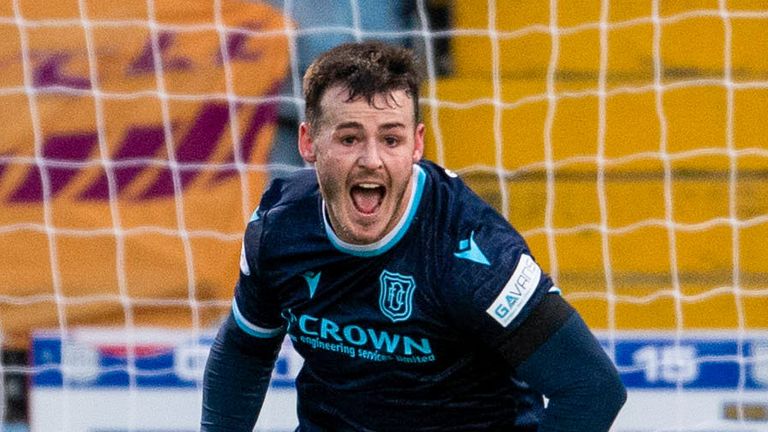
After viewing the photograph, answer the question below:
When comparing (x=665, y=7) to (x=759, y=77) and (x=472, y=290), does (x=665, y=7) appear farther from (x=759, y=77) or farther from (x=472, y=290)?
(x=472, y=290)

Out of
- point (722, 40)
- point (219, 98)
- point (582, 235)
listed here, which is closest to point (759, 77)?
point (722, 40)

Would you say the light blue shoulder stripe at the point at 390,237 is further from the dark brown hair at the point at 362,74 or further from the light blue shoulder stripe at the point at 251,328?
the light blue shoulder stripe at the point at 251,328

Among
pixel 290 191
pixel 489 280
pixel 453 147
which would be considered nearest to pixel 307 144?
pixel 290 191

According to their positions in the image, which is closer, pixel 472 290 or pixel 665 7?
pixel 472 290

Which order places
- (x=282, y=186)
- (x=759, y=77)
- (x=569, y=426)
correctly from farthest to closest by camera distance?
(x=759, y=77), (x=282, y=186), (x=569, y=426)

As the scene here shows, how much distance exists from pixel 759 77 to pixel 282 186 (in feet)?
6.72

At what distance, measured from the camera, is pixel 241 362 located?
2488 mm

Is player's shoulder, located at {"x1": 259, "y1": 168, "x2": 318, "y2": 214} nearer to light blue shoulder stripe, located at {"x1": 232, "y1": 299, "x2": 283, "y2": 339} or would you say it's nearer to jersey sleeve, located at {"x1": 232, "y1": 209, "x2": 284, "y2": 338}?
jersey sleeve, located at {"x1": 232, "y1": 209, "x2": 284, "y2": 338}

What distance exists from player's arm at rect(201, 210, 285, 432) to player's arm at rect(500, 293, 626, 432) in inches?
19.8

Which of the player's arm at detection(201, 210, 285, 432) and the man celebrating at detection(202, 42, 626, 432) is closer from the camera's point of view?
the man celebrating at detection(202, 42, 626, 432)

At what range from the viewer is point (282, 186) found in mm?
2414

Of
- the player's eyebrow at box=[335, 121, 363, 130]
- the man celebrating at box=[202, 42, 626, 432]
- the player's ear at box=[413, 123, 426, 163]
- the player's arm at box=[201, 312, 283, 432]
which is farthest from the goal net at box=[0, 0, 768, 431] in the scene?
the player's eyebrow at box=[335, 121, 363, 130]

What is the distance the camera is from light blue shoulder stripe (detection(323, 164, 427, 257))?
2.23 metres

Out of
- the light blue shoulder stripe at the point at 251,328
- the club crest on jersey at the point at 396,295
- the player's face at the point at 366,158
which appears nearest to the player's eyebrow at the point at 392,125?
the player's face at the point at 366,158
